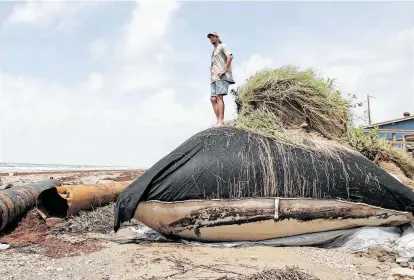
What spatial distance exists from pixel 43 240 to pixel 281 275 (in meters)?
3.72

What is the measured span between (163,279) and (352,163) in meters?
3.16

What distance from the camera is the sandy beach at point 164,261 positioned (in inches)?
180

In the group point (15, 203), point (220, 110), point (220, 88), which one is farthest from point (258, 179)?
point (15, 203)

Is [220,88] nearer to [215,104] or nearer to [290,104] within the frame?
[215,104]

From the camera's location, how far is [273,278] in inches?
165

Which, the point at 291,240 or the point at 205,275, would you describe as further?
the point at 291,240

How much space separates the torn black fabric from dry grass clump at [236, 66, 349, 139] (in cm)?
69

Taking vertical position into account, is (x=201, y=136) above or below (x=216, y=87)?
below

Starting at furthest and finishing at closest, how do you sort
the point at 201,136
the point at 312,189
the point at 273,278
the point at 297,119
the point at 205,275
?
the point at 297,119 < the point at 201,136 < the point at 312,189 < the point at 205,275 < the point at 273,278

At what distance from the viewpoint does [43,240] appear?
6.38 m

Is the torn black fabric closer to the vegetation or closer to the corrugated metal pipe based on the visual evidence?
the vegetation

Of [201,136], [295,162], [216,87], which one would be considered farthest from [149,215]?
[216,87]

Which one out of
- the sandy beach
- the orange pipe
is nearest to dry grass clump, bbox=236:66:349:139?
the sandy beach

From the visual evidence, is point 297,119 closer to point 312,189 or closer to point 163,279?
point 312,189
